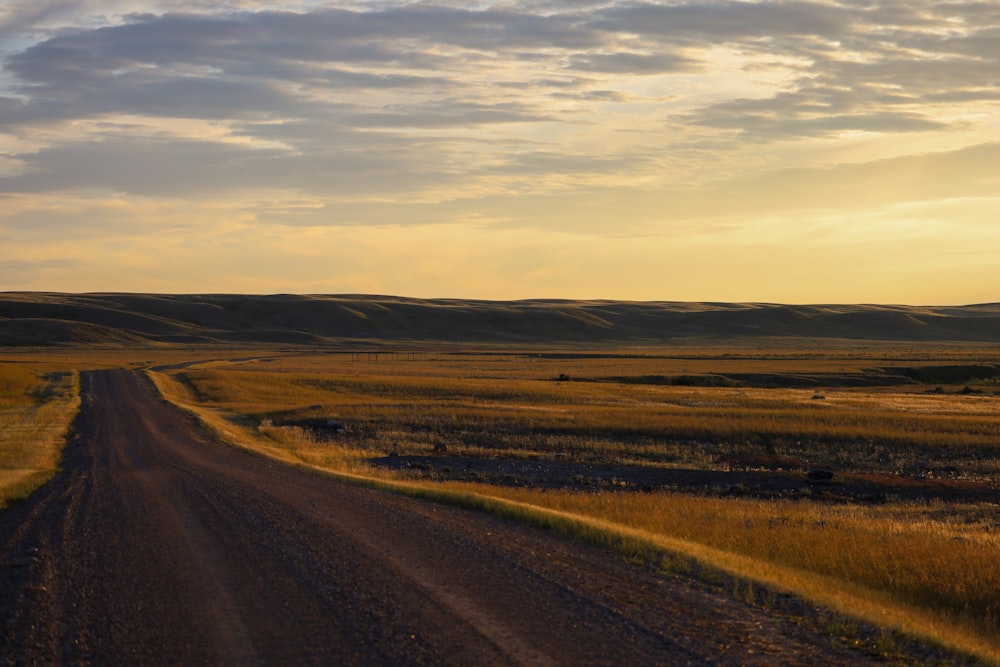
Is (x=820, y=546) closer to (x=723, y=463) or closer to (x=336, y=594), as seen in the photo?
(x=336, y=594)

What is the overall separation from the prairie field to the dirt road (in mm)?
1689

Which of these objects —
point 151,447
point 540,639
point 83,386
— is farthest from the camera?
point 83,386

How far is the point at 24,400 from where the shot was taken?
52312 millimetres

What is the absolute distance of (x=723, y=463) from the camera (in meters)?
33.6

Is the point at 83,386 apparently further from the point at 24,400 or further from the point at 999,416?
the point at 999,416

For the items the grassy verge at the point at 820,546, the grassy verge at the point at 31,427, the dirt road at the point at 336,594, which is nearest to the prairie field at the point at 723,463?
the grassy verge at the point at 820,546

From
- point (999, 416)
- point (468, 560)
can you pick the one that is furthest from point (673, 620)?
point (999, 416)

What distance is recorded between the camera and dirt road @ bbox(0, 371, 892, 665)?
8.37 m

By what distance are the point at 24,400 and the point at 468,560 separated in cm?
4781

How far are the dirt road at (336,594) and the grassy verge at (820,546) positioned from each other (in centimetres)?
113

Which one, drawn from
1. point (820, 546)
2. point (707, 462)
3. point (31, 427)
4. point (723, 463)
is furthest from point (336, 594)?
point (31, 427)

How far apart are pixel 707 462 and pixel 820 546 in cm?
1808

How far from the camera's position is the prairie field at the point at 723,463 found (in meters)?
13.9

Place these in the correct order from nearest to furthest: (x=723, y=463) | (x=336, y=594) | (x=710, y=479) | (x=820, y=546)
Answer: (x=336, y=594) < (x=820, y=546) < (x=710, y=479) < (x=723, y=463)
